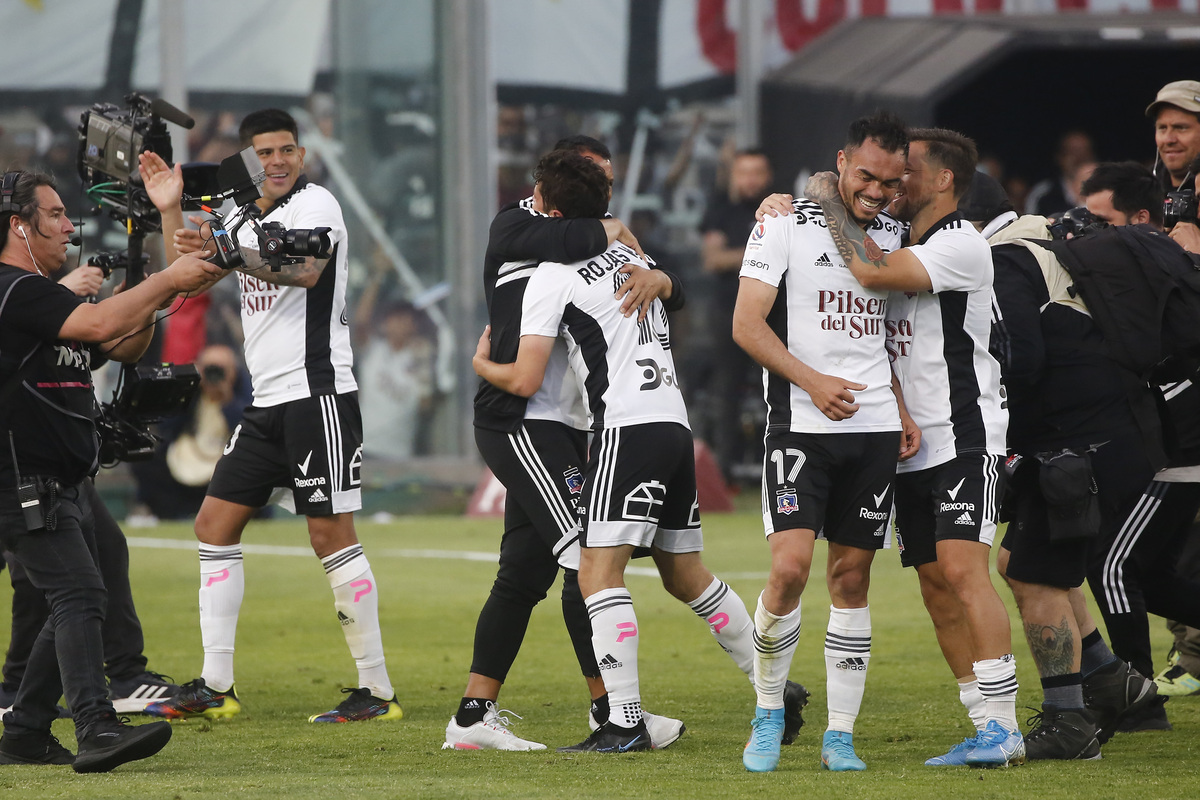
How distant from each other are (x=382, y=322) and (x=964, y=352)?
11.4 meters

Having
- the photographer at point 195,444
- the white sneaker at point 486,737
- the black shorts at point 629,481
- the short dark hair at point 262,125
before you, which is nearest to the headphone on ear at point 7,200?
the short dark hair at point 262,125

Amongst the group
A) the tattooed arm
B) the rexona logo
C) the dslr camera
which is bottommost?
the rexona logo

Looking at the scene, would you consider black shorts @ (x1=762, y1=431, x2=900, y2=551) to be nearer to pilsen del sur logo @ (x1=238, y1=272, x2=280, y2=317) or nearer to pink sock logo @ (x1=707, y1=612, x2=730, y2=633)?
pink sock logo @ (x1=707, y1=612, x2=730, y2=633)

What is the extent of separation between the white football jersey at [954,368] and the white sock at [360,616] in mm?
2436

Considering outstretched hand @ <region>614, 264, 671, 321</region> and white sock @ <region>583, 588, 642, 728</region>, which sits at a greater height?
outstretched hand @ <region>614, 264, 671, 321</region>

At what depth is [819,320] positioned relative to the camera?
218 inches

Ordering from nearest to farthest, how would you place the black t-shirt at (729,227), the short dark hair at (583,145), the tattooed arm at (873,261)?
the tattooed arm at (873,261) → the short dark hair at (583,145) → the black t-shirt at (729,227)

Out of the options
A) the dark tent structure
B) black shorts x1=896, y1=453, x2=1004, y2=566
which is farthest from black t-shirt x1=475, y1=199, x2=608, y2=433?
the dark tent structure

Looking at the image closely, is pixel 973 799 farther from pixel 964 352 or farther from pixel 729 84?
pixel 729 84

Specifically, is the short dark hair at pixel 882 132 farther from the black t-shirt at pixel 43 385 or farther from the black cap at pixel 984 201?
the black t-shirt at pixel 43 385

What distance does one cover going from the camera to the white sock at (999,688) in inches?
215

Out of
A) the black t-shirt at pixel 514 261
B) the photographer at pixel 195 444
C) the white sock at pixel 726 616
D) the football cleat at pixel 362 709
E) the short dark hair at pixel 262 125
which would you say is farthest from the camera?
the photographer at pixel 195 444

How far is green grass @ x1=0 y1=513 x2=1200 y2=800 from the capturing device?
16.6ft

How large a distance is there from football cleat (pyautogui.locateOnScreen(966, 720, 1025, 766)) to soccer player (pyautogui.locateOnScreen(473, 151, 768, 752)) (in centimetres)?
101
